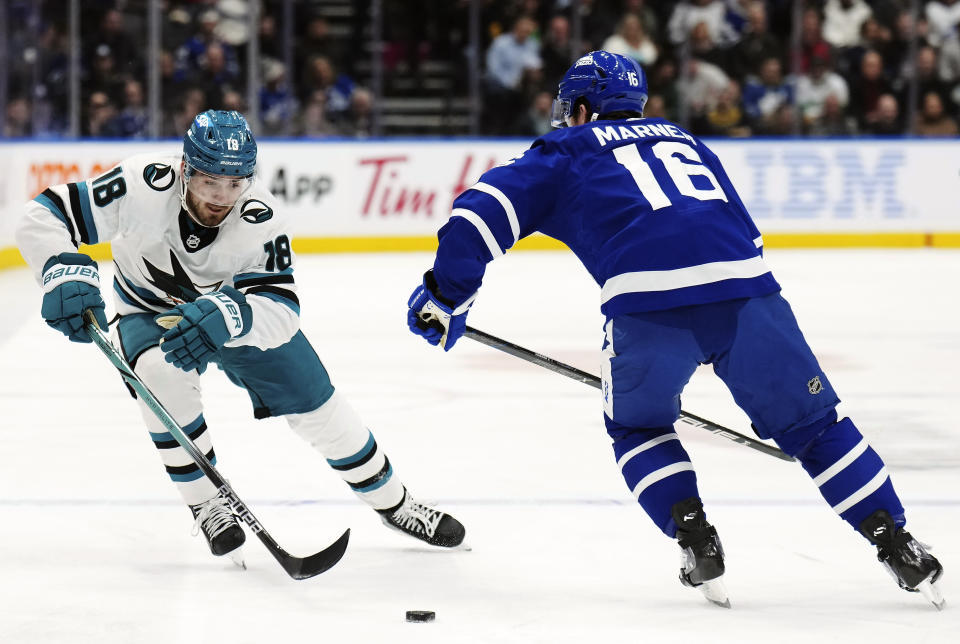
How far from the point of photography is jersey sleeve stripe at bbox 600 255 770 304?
2773 millimetres

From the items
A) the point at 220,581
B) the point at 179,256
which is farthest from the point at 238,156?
the point at 220,581

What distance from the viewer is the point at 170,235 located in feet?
10.0

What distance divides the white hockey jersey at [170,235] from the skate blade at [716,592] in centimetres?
97

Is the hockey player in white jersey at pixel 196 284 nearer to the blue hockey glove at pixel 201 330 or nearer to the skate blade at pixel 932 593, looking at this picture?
the blue hockey glove at pixel 201 330

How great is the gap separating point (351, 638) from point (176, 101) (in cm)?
788

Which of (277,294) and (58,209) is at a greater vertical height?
(58,209)

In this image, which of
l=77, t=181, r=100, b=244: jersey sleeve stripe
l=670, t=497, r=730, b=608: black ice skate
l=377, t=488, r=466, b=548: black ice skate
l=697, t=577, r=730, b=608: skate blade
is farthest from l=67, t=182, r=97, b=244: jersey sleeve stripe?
l=697, t=577, r=730, b=608: skate blade

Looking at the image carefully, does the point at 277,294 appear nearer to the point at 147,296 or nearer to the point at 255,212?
the point at 255,212

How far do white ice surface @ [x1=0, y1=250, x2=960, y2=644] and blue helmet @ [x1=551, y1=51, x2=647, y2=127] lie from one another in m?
0.97

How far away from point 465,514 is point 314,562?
714 mm

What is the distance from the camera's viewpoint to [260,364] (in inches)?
121

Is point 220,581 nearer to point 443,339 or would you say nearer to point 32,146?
point 443,339

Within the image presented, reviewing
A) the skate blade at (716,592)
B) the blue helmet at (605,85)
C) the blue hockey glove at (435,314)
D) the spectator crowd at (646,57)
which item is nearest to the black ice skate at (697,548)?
the skate blade at (716,592)

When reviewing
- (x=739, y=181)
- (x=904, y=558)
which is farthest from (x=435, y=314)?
(x=739, y=181)
